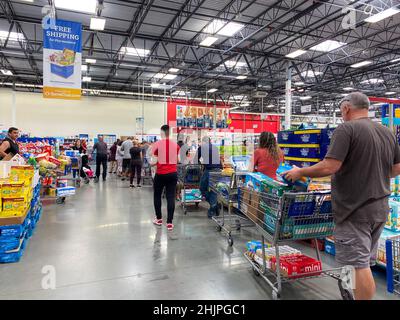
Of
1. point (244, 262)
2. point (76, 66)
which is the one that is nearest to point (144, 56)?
point (76, 66)

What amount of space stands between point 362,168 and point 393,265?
1.67m

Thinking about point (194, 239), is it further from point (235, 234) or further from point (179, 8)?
point (179, 8)

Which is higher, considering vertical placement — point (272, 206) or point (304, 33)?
point (304, 33)

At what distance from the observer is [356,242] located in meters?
1.91

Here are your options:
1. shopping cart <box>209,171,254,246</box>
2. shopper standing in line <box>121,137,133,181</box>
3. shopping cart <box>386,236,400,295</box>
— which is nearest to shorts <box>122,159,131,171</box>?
shopper standing in line <box>121,137,133,181</box>

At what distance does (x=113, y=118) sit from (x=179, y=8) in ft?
47.4

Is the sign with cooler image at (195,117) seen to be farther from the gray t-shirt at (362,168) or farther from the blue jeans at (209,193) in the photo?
the gray t-shirt at (362,168)

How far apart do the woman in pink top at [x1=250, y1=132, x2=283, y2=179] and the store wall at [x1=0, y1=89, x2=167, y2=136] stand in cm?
1901

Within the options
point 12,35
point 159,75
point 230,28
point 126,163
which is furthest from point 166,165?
point 159,75

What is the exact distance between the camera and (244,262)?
3.60 m

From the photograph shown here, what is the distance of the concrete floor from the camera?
2809 mm

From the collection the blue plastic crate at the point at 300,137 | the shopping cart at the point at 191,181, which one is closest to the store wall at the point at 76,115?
the shopping cart at the point at 191,181

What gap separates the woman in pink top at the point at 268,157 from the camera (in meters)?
3.87

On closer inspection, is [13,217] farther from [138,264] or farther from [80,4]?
[80,4]
